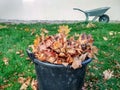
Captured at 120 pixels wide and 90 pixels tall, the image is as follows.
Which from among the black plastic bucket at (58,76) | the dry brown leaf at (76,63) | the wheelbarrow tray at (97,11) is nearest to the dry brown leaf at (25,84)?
the black plastic bucket at (58,76)

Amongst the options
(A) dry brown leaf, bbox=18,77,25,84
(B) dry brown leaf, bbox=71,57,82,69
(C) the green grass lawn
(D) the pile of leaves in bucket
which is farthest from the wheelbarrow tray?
(B) dry brown leaf, bbox=71,57,82,69

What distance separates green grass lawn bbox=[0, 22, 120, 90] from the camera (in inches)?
214

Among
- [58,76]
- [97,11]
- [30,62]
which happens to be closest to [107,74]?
[30,62]

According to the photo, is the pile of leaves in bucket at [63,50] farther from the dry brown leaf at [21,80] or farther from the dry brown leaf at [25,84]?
the dry brown leaf at [21,80]

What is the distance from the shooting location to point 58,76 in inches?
169

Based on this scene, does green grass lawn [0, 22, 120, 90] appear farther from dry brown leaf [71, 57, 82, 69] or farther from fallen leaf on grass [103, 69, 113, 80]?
dry brown leaf [71, 57, 82, 69]

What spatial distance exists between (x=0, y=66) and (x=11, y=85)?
851mm

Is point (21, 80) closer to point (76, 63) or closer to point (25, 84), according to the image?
point (25, 84)

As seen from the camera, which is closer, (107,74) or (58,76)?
(58,76)

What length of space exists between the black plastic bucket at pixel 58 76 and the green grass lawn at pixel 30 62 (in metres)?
0.80

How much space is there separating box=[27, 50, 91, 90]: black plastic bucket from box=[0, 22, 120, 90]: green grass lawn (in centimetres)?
80

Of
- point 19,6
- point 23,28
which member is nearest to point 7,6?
point 19,6

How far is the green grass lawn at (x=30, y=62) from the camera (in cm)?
544

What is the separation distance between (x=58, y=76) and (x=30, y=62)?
200 centimetres
